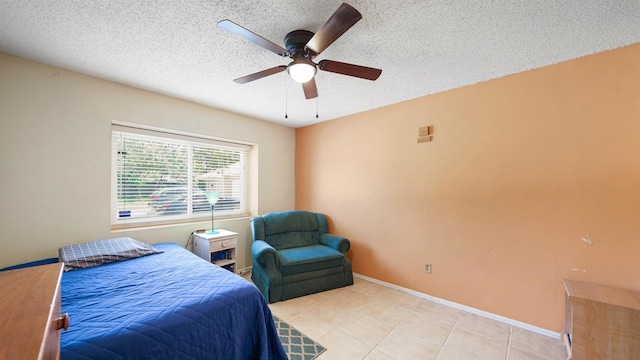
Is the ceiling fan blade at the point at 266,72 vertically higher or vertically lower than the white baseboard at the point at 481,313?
higher

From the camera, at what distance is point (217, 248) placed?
2920mm

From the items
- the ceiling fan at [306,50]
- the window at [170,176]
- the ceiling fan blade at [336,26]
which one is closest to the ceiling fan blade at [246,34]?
the ceiling fan at [306,50]

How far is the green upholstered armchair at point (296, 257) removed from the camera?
2.80m

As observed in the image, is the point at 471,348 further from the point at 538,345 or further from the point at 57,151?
the point at 57,151

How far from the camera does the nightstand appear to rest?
9.40 feet

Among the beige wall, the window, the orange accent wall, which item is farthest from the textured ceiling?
the window

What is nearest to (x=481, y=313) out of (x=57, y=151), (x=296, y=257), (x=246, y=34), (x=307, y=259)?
(x=307, y=259)

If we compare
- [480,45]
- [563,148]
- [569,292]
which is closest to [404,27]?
→ [480,45]

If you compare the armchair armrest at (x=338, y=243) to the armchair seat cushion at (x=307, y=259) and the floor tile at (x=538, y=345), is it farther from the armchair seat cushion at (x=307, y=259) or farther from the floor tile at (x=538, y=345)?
the floor tile at (x=538, y=345)

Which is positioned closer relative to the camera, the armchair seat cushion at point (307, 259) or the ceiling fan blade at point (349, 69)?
the ceiling fan blade at point (349, 69)

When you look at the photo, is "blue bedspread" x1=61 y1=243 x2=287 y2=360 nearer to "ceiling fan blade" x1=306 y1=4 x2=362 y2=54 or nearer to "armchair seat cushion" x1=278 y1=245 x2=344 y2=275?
"armchair seat cushion" x1=278 y1=245 x2=344 y2=275

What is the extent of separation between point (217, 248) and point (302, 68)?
229 cm

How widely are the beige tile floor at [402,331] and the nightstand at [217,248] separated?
34.0 inches

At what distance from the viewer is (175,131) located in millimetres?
3010
